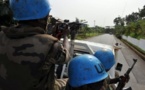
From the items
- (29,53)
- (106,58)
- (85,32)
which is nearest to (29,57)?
(29,53)

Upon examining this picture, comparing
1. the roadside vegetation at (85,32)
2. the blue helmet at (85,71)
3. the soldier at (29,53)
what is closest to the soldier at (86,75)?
the blue helmet at (85,71)

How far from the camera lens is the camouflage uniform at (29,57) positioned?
85.7 inches

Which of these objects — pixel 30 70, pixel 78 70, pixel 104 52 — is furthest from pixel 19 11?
pixel 104 52

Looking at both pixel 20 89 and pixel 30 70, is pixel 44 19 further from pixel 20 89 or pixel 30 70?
pixel 20 89

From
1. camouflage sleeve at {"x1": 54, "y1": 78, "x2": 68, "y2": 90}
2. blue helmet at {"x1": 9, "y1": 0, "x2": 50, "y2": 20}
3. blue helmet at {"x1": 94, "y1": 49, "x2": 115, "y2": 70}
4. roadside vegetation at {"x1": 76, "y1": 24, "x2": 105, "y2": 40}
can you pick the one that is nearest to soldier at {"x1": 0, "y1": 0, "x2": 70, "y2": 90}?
blue helmet at {"x1": 9, "y1": 0, "x2": 50, "y2": 20}

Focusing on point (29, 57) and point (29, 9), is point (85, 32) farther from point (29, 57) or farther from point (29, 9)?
point (29, 57)

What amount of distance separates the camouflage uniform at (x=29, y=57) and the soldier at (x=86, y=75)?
262 mm

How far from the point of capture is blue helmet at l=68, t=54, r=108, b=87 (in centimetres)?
245

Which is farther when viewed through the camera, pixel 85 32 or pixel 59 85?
pixel 85 32

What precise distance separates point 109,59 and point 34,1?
1372 millimetres

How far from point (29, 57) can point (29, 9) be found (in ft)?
1.29

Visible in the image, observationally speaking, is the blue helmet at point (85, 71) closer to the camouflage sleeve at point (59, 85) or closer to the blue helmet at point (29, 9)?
the camouflage sleeve at point (59, 85)

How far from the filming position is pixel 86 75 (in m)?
2.46

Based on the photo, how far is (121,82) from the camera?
3188mm
